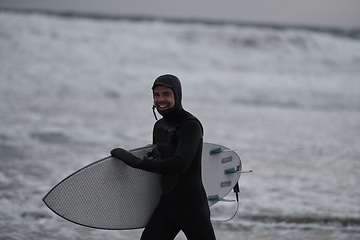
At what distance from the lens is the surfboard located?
6.71ft

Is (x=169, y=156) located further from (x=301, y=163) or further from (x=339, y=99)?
(x=339, y=99)

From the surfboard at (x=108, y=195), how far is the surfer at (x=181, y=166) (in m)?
0.11

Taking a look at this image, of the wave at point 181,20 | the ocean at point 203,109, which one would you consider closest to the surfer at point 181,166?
the ocean at point 203,109

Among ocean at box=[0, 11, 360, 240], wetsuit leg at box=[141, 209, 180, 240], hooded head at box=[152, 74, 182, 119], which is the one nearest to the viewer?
hooded head at box=[152, 74, 182, 119]

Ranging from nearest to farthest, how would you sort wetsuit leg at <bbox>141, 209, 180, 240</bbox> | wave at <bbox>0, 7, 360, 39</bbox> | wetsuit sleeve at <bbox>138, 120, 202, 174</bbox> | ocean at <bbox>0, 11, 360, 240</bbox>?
wetsuit sleeve at <bbox>138, 120, 202, 174</bbox>
wetsuit leg at <bbox>141, 209, 180, 240</bbox>
ocean at <bbox>0, 11, 360, 240</bbox>
wave at <bbox>0, 7, 360, 39</bbox>

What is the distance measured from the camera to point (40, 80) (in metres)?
12.2

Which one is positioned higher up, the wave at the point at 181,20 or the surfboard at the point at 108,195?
the wave at the point at 181,20

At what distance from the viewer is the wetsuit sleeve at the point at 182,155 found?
69.4 inches

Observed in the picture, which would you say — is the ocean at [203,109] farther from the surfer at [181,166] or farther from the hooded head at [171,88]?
the hooded head at [171,88]

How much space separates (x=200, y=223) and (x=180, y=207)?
0.12 meters

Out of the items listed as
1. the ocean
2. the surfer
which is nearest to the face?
the surfer

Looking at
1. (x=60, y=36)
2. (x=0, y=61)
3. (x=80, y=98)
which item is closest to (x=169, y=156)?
(x=80, y=98)

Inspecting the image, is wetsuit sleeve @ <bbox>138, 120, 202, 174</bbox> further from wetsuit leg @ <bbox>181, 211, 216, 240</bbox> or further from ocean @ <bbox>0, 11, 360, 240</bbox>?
ocean @ <bbox>0, 11, 360, 240</bbox>

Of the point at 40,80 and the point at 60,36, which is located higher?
the point at 60,36
